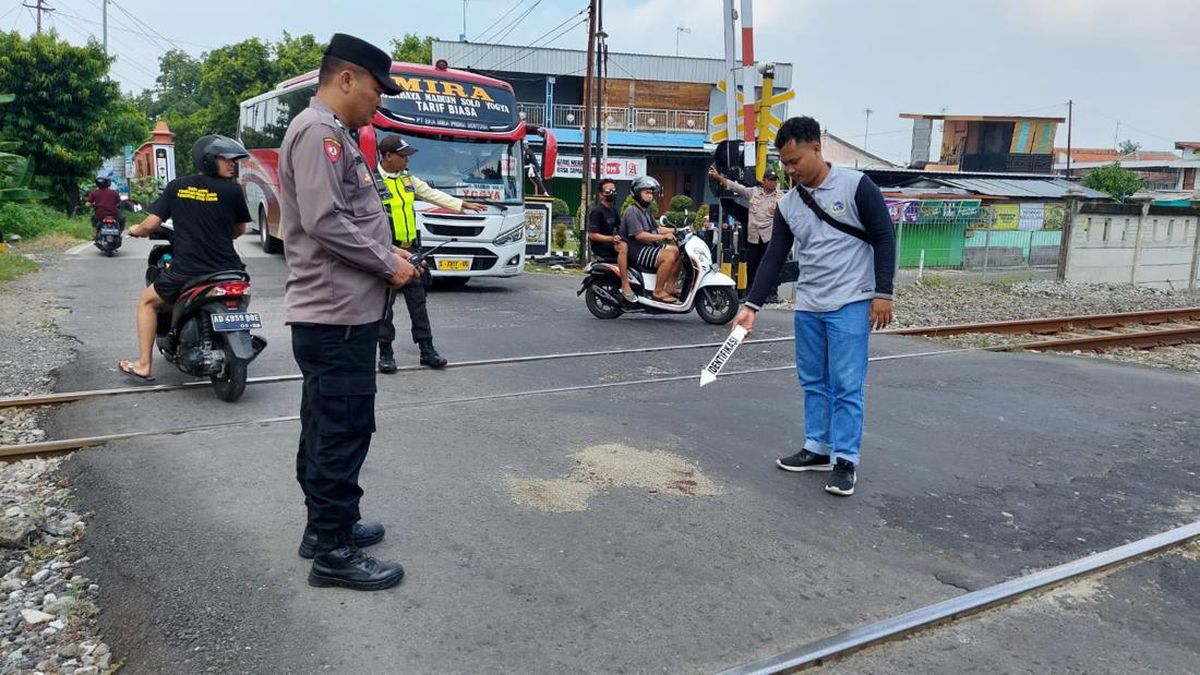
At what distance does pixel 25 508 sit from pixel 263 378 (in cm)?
281

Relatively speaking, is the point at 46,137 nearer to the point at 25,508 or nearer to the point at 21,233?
the point at 21,233

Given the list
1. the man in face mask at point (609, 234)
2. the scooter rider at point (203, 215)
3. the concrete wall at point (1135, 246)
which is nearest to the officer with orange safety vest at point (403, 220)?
the scooter rider at point (203, 215)

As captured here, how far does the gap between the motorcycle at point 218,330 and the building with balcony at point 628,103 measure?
30.7 meters

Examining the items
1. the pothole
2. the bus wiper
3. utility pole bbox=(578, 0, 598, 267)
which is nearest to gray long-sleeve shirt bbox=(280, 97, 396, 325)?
the pothole

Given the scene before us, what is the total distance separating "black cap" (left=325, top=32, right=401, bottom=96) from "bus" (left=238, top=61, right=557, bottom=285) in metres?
9.21

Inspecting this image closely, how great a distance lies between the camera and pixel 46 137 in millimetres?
24547

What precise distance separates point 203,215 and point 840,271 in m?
4.32

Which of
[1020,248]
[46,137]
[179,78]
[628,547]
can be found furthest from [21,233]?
[179,78]

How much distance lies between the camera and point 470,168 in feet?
45.1

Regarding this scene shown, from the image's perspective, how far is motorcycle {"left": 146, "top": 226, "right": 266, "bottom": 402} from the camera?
6.06 m

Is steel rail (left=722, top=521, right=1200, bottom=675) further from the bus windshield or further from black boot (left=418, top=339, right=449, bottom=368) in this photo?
the bus windshield

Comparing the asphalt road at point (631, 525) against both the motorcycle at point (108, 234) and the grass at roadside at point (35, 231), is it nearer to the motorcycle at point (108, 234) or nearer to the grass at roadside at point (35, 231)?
the grass at roadside at point (35, 231)

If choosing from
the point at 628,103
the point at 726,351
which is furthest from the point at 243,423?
the point at 628,103

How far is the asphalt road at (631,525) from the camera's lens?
3.06 meters
